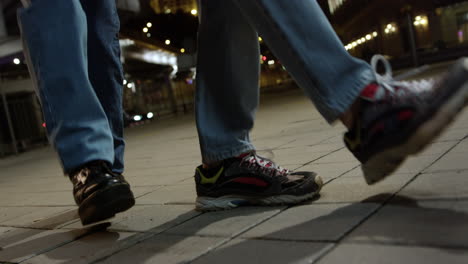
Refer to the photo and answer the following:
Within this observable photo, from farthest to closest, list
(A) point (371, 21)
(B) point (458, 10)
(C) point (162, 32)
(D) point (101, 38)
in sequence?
1. (B) point (458, 10)
2. (C) point (162, 32)
3. (A) point (371, 21)
4. (D) point (101, 38)

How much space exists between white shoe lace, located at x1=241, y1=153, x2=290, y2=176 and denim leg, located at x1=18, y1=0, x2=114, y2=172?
467 millimetres

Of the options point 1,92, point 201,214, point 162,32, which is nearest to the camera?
point 201,214

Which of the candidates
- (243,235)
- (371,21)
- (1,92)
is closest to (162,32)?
(371,21)

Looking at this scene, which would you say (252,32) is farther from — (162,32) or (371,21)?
(162,32)

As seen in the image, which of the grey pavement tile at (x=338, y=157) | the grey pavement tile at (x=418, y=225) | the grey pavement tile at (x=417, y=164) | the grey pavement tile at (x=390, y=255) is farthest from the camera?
the grey pavement tile at (x=338, y=157)

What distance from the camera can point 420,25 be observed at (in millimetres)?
39594

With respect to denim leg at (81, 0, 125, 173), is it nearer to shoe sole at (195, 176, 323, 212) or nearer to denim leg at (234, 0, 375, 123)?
shoe sole at (195, 176, 323, 212)

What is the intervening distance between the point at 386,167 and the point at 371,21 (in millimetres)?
20016

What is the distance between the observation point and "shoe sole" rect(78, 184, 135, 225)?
57.4 inches

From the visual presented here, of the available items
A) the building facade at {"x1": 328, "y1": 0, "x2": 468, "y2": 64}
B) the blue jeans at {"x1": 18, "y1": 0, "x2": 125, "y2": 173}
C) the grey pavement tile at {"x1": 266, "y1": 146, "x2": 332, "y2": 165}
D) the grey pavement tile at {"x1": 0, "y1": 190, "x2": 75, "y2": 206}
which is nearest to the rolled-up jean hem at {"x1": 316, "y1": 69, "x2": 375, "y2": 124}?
the building facade at {"x1": 328, "y1": 0, "x2": 468, "y2": 64}

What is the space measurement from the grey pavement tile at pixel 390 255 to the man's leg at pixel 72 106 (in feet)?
2.49

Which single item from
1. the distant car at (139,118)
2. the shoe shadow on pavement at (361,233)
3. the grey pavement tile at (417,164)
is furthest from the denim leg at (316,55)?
the distant car at (139,118)

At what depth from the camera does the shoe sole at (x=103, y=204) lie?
1459mm

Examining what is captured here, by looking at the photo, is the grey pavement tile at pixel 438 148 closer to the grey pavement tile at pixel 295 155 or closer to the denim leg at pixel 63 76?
the grey pavement tile at pixel 295 155
